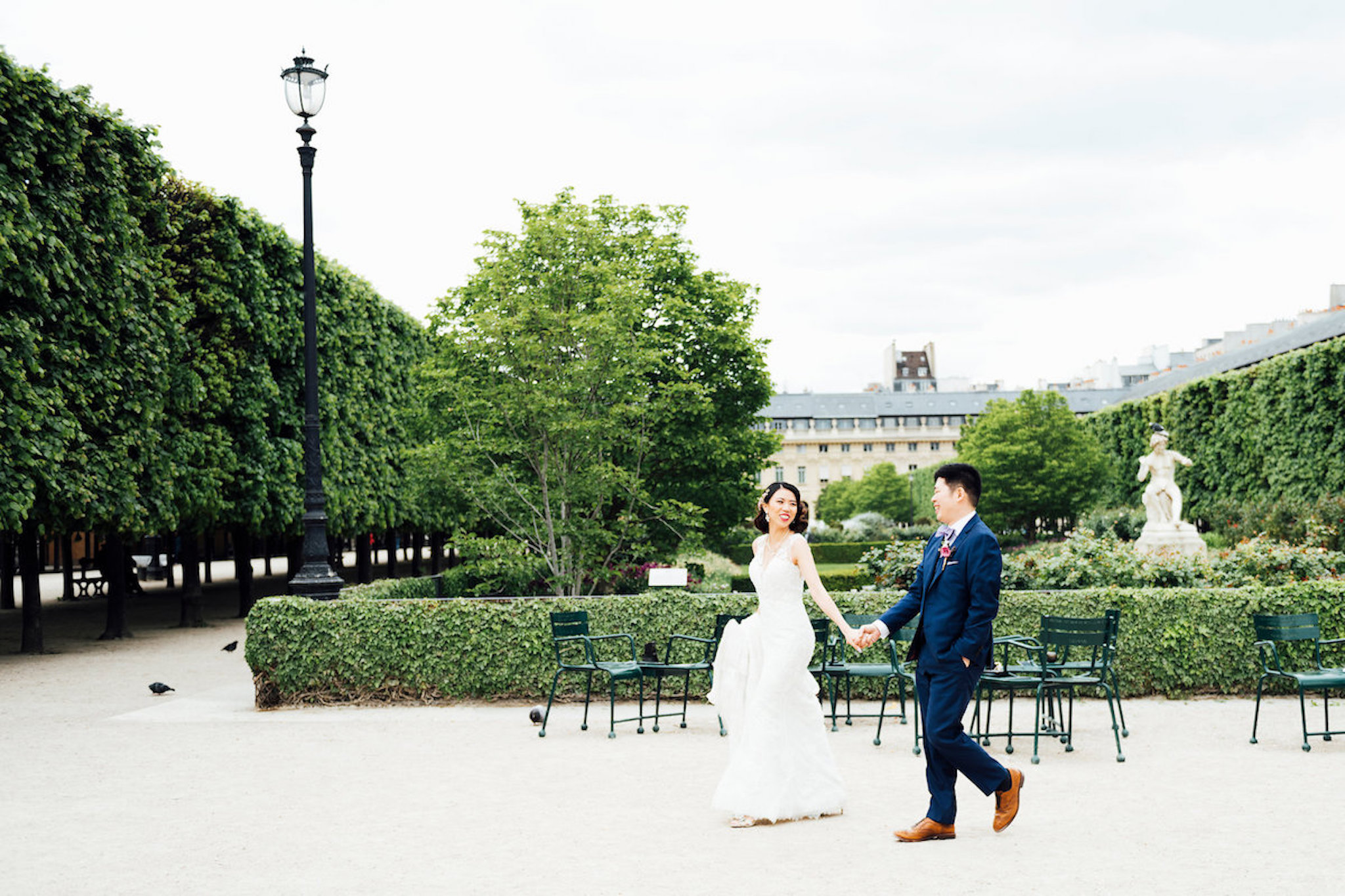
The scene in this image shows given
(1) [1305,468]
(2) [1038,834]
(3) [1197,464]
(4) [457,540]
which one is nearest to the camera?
(2) [1038,834]

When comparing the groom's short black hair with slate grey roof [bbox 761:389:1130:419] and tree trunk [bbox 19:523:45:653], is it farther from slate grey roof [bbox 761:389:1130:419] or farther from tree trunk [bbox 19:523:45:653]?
Answer: slate grey roof [bbox 761:389:1130:419]

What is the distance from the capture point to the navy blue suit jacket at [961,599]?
5566mm

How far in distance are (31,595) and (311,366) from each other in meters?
9.61

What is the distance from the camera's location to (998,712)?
10.3m

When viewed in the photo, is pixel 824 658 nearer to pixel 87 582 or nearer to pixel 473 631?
pixel 473 631

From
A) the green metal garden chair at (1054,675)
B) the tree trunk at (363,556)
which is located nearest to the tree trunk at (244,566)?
the tree trunk at (363,556)

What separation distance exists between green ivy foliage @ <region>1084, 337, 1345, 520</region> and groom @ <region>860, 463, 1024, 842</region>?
2398 centimetres

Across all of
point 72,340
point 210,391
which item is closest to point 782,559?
point 72,340

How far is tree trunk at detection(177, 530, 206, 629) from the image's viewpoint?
23.0 metres

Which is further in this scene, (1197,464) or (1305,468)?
(1197,464)

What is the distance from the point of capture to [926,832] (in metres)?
5.75

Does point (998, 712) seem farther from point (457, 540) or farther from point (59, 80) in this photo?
point (59, 80)

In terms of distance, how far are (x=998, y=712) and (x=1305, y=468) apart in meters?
22.4

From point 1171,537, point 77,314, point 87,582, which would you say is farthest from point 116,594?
point 1171,537
